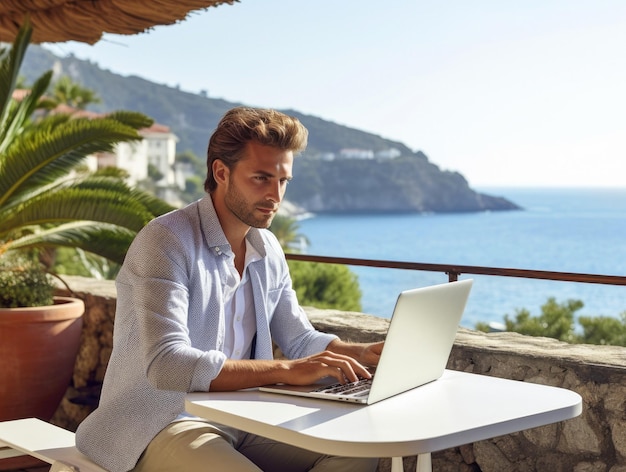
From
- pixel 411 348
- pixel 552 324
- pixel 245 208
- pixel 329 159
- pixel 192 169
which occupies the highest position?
pixel 329 159

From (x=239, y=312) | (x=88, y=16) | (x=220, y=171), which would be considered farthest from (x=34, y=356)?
(x=220, y=171)

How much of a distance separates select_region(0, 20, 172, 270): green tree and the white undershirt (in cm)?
223

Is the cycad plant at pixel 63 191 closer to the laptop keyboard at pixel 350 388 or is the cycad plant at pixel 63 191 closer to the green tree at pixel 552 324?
the laptop keyboard at pixel 350 388

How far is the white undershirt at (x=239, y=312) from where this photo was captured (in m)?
2.37

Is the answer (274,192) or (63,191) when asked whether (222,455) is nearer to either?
(274,192)

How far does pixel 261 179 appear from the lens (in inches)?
89.0

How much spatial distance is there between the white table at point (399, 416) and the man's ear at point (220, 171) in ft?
2.06

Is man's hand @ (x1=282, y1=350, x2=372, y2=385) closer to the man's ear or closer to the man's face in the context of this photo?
the man's face

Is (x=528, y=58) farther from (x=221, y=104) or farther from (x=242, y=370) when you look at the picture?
(x=242, y=370)

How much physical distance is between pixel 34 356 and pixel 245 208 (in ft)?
7.06

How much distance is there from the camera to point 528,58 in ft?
253

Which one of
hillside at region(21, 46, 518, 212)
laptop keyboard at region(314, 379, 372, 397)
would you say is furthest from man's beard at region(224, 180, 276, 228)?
hillside at region(21, 46, 518, 212)

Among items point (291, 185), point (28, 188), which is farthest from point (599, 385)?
point (291, 185)

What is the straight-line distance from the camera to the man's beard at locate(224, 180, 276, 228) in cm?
228
